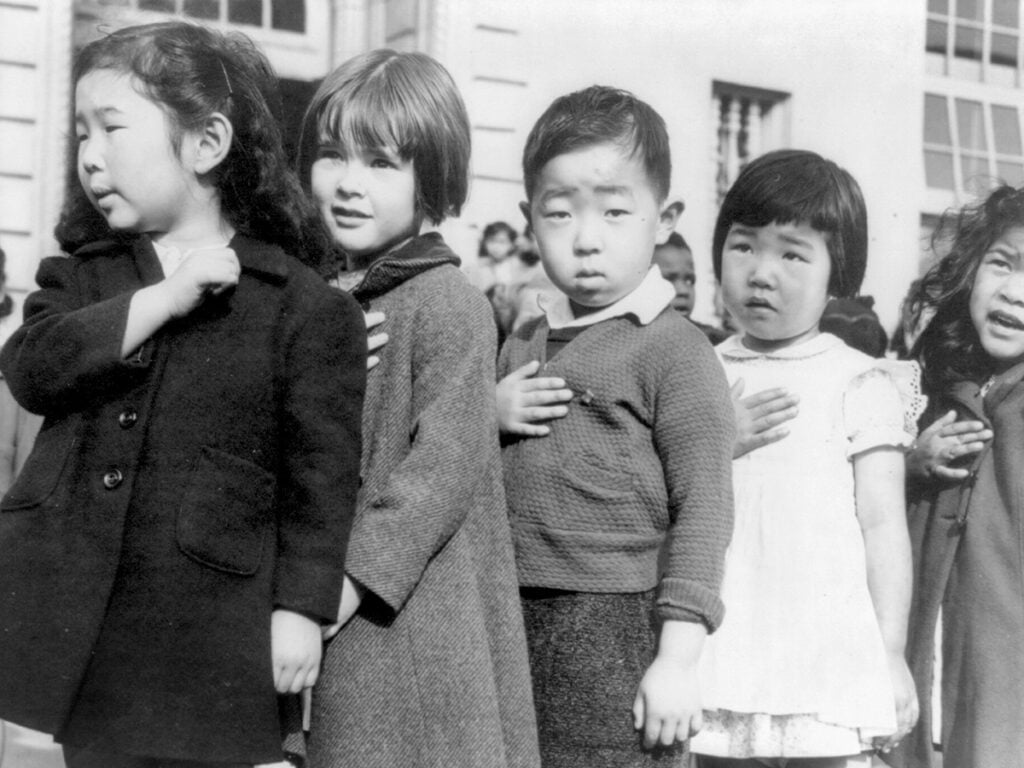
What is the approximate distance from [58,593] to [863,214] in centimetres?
138

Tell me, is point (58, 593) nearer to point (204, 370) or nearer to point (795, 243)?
point (204, 370)

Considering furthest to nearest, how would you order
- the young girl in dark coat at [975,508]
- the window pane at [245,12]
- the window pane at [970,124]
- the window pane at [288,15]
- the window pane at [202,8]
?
1. the window pane at [970,124]
2. the window pane at [288,15]
3. the window pane at [245,12]
4. the window pane at [202,8]
5. the young girl in dark coat at [975,508]

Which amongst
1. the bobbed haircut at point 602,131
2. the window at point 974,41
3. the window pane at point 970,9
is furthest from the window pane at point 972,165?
the bobbed haircut at point 602,131

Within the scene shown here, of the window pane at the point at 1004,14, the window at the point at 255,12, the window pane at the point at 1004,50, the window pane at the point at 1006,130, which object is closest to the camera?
the window at the point at 255,12

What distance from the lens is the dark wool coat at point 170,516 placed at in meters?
1.37

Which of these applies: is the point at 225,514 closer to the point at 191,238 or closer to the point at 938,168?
the point at 191,238

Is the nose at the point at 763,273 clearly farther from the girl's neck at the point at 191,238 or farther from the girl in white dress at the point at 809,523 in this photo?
the girl's neck at the point at 191,238

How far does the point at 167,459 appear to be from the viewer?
1407 mm

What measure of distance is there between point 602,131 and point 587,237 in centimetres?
16

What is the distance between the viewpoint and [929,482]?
7.14ft

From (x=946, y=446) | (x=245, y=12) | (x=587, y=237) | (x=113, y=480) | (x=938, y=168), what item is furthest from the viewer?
(x=938, y=168)

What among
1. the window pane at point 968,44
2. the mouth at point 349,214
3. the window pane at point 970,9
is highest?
the window pane at point 970,9

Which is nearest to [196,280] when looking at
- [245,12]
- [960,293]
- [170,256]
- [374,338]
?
[170,256]

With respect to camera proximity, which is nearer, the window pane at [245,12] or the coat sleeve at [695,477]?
the coat sleeve at [695,477]
